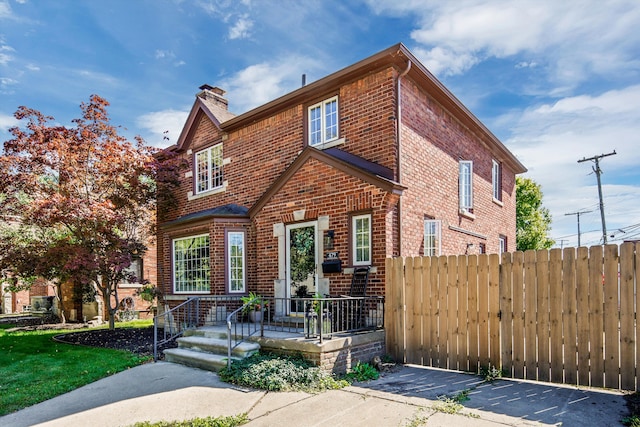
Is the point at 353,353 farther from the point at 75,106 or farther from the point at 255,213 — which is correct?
the point at 75,106

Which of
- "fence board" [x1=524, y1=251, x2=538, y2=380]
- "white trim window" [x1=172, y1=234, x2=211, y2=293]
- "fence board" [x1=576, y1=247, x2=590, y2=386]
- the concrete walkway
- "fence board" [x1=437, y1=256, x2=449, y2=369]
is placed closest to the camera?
the concrete walkway

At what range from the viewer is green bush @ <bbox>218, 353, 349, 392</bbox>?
5.92 m

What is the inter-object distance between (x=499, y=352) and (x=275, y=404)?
367 centimetres

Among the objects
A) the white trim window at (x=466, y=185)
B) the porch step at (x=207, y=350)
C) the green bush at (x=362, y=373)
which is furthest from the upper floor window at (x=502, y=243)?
the porch step at (x=207, y=350)

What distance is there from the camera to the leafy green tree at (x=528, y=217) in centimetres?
2400

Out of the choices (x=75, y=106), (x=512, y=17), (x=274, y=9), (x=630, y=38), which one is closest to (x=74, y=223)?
(x=75, y=106)

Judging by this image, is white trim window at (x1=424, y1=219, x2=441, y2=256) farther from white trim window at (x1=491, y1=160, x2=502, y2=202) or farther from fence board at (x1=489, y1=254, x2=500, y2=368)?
white trim window at (x1=491, y1=160, x2=502, y2=202)

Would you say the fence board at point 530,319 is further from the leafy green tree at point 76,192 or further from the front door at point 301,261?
the leafy green tree at point 76,192

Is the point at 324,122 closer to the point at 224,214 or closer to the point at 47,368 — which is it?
the point at 224,214

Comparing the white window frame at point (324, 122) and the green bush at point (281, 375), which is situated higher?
the white window frame at point (324, 122)

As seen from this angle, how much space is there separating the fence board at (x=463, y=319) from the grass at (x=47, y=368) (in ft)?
21.0

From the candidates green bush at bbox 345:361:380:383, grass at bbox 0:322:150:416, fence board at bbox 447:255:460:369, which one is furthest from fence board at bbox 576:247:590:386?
grass at bbox 0:322:150:416

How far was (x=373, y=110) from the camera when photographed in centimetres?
902

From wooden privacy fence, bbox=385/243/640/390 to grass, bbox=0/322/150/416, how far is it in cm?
564
